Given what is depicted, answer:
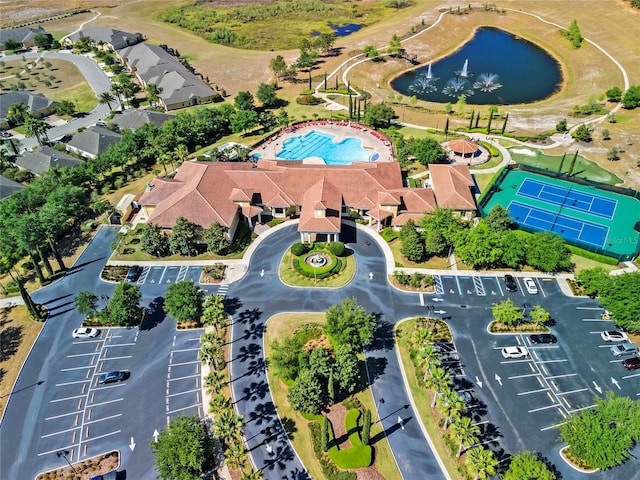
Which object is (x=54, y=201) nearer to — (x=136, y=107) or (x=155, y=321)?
(x=155, y=321)

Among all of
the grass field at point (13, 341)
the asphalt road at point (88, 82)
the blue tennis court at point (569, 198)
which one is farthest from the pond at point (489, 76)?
the grass field at point (13, 341)

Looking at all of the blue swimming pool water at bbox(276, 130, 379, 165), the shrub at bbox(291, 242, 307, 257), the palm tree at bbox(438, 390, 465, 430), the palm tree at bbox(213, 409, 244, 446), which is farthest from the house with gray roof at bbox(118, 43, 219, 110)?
the palm tree at bbox(438, 390, 465, 430)

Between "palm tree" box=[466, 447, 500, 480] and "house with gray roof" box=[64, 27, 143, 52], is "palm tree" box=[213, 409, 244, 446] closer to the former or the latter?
"palm tree" box=[466, 447, 500, 480]

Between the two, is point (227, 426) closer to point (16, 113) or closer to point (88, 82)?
point (16, 113)

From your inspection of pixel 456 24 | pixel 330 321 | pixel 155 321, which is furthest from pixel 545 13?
pixel 155 321

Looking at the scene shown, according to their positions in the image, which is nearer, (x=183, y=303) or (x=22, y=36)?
(x=183, y=303)

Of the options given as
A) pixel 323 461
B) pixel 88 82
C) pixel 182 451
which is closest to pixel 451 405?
pixel 323 461

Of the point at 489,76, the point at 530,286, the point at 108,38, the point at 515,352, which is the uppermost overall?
the point at 108,38
